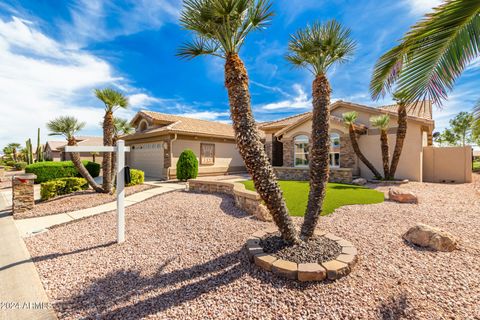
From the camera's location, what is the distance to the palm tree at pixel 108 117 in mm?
9742

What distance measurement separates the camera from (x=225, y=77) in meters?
3.53

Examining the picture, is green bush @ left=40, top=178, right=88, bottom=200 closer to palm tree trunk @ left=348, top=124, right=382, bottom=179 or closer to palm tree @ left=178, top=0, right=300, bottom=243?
palm tree @ left=178, top=0, right=300, bottom=243

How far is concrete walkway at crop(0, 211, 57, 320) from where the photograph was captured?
9.56 feet

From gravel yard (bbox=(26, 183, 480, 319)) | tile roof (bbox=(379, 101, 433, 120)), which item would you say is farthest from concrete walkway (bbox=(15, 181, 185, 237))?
tile roof (bbox=(379, 101, 433, 120))

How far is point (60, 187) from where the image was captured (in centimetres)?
996

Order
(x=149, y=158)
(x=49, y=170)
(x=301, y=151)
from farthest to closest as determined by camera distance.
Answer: (x=149, y=158) → (x=49, y=170) → (x=301, y=151)

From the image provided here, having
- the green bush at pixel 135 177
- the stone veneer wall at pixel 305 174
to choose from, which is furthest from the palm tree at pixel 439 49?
the green bush at pixel 135 177

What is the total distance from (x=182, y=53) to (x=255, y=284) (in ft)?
13.5

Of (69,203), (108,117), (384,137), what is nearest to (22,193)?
(69,203)

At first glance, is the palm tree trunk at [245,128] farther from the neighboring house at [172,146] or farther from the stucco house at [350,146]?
the neighboring house at [172,146]

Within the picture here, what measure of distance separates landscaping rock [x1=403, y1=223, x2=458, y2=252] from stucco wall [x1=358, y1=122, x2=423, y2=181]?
1124cm

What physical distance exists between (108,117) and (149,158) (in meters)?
8.58

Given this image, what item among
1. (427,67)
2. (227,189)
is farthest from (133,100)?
(427,67)

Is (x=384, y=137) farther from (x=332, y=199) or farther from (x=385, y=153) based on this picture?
(x=332, y=199)
